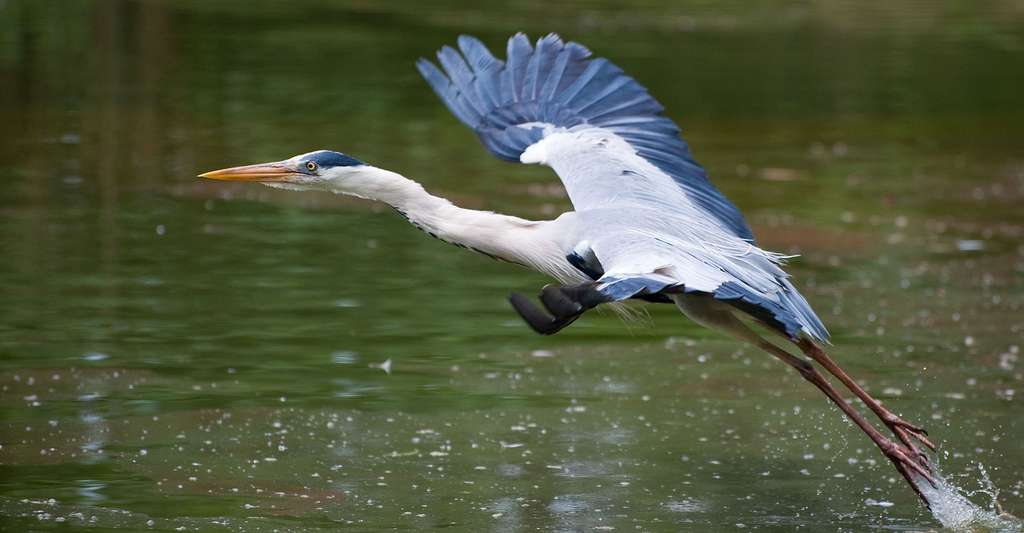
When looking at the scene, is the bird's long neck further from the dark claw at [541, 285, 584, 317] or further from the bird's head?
the dark claw at [541, 285, 584, 317]

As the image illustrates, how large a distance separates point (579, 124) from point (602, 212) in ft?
3.90

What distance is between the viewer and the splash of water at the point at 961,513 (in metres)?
6.30

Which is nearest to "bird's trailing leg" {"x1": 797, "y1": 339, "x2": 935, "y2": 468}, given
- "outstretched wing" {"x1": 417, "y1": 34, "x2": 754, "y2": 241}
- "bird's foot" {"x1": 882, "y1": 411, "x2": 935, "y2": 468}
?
"bird's foot" {"x1": 882, "y1": 411, "x2": 935, "y2": 468}

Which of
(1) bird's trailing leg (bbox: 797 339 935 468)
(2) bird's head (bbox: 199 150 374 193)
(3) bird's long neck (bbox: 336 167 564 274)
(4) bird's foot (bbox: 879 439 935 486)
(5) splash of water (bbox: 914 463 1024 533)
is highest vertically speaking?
(2) bird's head (bbox: 199 150 374 193)

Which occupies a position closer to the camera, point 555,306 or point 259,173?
point 555,306

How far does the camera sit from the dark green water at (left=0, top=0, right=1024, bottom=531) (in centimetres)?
652

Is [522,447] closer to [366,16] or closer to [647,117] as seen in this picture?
[647,117]

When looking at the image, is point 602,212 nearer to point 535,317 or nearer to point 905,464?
point 905,464

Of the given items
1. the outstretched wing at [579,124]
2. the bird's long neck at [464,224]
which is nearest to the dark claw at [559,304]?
the bird's long neck at [464,224]

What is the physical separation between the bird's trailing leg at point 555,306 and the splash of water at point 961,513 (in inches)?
73.5

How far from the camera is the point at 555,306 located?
5.16m

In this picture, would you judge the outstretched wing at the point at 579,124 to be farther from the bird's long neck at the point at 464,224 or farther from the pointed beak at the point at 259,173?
the pointed beak at the point at 259,173

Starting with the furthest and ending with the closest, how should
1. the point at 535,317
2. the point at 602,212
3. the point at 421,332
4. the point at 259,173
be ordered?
the point at 421,332
the point at 259,173
the point at 602,212
the point at 535,317

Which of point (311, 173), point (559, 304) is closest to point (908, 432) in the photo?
point (559, 304)
